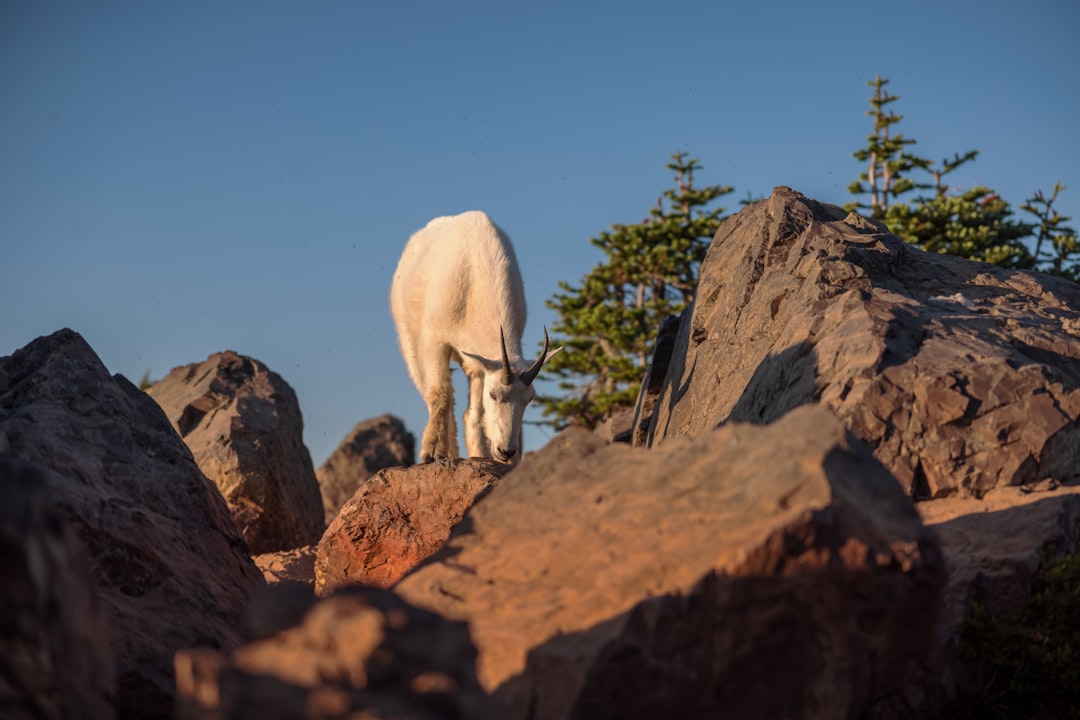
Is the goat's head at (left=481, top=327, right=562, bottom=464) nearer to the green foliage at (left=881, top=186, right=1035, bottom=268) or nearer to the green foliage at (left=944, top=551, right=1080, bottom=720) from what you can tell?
the green foliage at (left=944, top=551, right=1080, bottom=720)

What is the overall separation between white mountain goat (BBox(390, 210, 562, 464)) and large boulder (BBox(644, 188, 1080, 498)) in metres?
1.86

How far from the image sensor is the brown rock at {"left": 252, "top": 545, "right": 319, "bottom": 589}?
936 cm

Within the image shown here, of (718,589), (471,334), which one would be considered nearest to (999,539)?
(718,589)

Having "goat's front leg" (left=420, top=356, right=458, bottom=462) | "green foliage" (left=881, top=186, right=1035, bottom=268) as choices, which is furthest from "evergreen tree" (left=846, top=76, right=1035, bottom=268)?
"goat's front leg" (left=420, top=356, right=458, bottom=462)

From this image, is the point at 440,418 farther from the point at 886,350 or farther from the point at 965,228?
the point at 965,228

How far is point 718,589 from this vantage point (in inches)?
136

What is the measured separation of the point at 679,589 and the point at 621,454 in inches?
39.1

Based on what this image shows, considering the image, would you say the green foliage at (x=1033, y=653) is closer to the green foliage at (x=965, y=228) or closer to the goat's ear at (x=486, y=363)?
the goat's ear at (x=486, y=363)

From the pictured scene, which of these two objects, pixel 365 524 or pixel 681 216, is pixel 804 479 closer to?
pixel 365 524

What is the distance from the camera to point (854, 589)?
3.60 meters

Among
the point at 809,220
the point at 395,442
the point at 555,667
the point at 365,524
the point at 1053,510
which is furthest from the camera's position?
the point at 395,442

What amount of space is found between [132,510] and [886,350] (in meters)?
4.38

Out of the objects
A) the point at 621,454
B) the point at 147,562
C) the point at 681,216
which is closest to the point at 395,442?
the point at 681,216

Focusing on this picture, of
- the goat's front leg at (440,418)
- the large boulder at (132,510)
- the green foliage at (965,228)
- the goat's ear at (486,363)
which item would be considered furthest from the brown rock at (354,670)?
the green foliage at (965,228)
